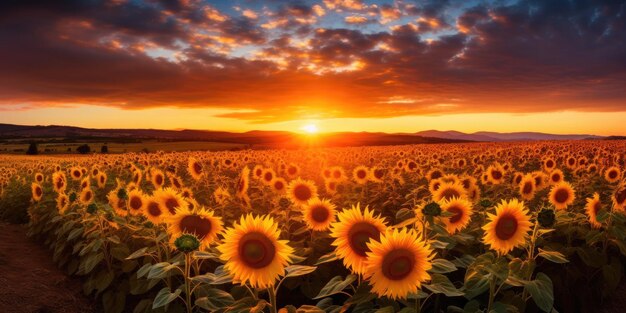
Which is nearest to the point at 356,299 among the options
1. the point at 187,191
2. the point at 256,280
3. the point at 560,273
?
the point at 256,280

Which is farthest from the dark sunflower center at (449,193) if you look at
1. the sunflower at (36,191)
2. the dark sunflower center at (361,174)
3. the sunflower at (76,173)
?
the sunflower at (76,173)

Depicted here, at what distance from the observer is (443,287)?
12.3ft

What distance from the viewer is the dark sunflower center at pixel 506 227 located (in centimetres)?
456

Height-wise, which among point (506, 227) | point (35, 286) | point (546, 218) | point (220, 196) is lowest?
point (35, 286)

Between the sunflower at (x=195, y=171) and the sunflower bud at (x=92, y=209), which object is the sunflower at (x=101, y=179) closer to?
the sunflower at (x=195, y=171)

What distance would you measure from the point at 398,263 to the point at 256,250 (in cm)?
109

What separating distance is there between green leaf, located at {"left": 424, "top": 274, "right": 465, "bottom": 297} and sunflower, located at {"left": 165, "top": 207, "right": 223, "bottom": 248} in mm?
2342

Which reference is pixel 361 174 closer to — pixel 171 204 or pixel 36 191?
pixel 171 204

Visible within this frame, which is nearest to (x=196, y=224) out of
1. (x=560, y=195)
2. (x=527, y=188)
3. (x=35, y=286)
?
(x=35, y=286)

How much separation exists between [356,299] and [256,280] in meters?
0.80

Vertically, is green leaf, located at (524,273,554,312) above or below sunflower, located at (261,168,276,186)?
below

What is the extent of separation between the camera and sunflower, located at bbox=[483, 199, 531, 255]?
14.9ft

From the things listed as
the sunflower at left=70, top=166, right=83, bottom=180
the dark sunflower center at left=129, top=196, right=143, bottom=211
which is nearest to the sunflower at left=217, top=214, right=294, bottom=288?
the dark sunflower center at left=129, top=196, right=143, bottom=211

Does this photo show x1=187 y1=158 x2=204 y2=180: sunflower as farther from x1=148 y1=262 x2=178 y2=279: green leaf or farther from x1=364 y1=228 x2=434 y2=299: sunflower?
x1=364 y1=228 x2=434 y2=299: sunflower
